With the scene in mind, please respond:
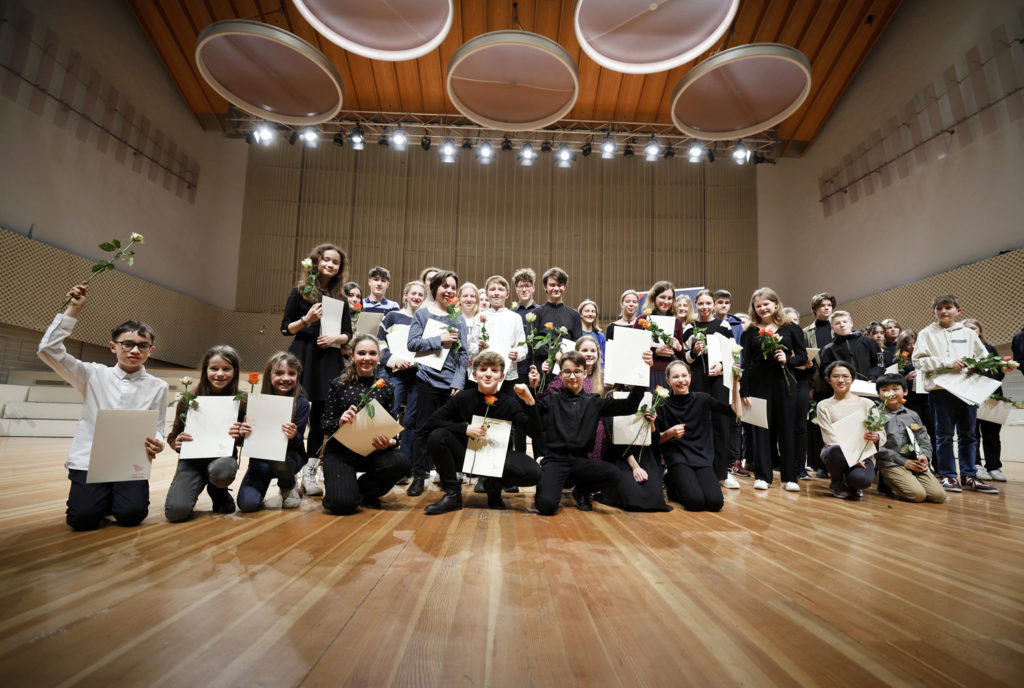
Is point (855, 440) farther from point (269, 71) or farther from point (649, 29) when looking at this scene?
point (269, 71)

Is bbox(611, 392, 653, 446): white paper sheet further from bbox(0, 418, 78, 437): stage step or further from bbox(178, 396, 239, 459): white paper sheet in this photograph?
bbox(0, 418, 78, 437): stage step

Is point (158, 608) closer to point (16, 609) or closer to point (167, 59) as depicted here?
point (16, 609)

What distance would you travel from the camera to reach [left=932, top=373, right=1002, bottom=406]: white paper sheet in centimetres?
394

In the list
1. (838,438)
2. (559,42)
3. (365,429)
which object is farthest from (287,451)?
(559,42)

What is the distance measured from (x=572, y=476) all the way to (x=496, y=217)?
9.33 metres

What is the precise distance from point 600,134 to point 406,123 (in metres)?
3.98

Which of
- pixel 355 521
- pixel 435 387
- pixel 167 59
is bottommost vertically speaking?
pixel 355 521

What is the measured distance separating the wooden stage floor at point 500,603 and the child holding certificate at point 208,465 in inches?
5.3

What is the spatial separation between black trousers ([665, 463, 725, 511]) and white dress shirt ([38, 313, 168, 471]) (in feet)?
9.75

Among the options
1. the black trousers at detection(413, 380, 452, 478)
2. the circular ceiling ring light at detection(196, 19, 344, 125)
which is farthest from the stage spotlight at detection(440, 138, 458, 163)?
the black trousers at detection(413, 380, 452, 478)

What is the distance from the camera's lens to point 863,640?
128cm

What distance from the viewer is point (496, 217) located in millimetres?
11492

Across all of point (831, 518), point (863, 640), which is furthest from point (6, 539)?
point (831, 518)

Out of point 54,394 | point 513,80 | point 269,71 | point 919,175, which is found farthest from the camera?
point 919,175
